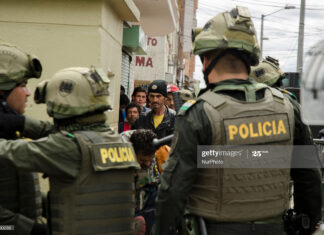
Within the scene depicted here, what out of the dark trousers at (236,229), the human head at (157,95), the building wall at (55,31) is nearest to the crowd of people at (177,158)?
the dark trousers at (236,229)

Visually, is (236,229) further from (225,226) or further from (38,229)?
(38,229)

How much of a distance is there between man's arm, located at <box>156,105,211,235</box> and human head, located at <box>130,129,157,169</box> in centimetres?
125

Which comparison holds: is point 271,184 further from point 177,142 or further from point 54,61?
point 54,61

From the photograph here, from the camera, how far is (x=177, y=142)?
2.62m

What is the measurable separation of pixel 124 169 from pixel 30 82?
11.6ft

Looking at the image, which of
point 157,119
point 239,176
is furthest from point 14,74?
point 157,119

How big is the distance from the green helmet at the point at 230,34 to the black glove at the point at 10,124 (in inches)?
47.3

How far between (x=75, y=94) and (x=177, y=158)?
0.75 m

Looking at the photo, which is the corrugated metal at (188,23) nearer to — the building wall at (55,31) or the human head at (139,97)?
→ the human head at (139,97)

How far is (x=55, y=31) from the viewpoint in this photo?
242 inches

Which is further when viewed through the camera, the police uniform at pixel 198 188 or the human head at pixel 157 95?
the human head at pixel 157 95

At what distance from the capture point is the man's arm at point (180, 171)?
8.50ft

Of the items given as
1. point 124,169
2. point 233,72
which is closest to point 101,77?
point 124,169

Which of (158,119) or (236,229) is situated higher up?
(158,119)
